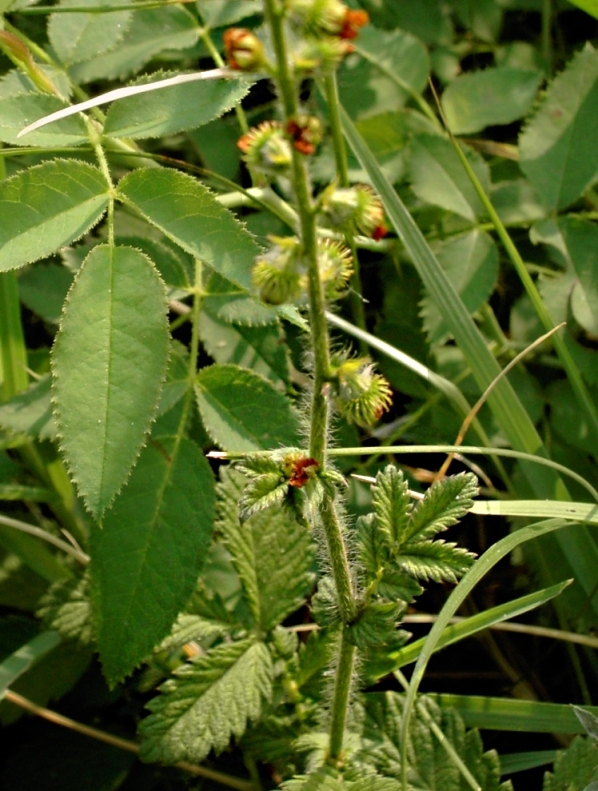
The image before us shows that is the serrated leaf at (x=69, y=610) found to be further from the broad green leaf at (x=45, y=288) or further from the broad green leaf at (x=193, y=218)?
the broad green leaf at (x=193, y=218)

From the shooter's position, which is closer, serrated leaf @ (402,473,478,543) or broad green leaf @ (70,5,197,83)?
serrated leaf @ (402,473,478,543)

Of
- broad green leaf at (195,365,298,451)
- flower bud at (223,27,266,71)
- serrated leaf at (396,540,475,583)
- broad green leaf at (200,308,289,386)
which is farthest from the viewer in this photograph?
broad green leaf at (200,308,289,386)

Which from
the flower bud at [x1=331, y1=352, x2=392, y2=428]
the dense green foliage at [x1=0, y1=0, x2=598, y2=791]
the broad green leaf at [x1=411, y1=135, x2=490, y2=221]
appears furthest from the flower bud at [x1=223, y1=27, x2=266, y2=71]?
the broad green leaf at [x1=411, y1=135, x2=490, y2=221]

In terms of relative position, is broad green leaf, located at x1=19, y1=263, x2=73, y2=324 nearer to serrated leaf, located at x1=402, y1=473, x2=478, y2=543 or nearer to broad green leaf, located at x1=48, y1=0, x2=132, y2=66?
broad green leaf, located at x1=48, y1=0, x2=132, y2=66

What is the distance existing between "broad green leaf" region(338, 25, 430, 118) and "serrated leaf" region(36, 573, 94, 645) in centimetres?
153

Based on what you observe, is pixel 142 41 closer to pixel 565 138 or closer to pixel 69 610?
pixel 565 138

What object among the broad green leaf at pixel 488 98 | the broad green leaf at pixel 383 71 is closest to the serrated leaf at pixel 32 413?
the broad green leaf at pixel 383 71

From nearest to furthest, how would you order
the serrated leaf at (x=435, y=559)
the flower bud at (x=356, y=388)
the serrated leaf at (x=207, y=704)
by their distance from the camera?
1. the flower bud at (x=356, y=388)
2. the serrated leaf at (x=435, y=559)
3. the serrated leaf at (x=207, y=704)

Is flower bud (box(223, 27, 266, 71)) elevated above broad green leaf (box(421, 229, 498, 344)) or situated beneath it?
elevated above

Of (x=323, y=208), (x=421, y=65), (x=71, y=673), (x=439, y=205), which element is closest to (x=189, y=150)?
(x=421, y=65)

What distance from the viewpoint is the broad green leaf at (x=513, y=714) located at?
1.73 m

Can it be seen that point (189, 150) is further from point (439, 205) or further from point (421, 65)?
point (439, 205)

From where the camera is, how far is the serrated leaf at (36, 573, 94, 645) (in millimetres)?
1852

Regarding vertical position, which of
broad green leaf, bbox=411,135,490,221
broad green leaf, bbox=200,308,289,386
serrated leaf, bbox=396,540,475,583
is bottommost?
serrated leaf, bbox=396,540,475,583
